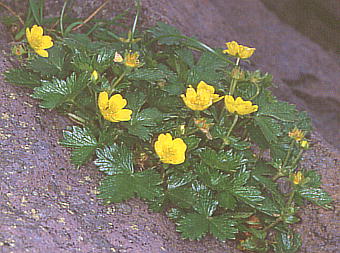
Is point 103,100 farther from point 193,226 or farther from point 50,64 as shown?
point 193,226

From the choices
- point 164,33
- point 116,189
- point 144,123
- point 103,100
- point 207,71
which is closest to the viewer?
point 116,189

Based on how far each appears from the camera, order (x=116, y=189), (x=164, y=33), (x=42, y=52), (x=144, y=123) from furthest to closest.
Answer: (x=164, y=33) → (x=42, y=52) → (x=144, y=123) → (x=116, y=189)

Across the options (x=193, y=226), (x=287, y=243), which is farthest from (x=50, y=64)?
(x=287, y=243)

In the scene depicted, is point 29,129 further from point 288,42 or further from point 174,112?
point 288,42

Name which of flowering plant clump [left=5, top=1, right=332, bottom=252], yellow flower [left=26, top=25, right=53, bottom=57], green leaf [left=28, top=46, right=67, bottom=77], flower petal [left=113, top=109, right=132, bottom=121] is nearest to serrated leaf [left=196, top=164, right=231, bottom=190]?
flowering plant clump [left=5, top=1, right=332, bottom=252]

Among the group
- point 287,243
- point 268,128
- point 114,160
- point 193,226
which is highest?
point 268,128

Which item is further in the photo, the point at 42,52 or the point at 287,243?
the point at 42,52

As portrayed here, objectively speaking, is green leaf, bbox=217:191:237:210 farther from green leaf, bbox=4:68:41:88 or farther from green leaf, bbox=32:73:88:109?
green leaf, bbox=4:68:41:88
